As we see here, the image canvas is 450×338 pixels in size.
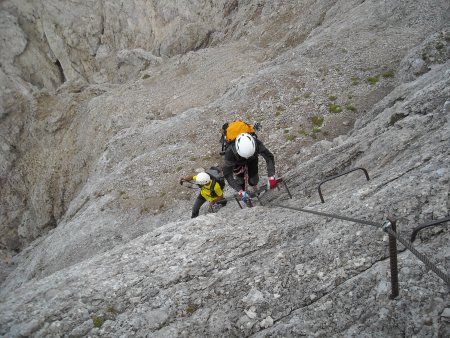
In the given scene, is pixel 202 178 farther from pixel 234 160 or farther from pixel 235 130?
pixel 235 130

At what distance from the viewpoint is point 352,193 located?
24.8 feet

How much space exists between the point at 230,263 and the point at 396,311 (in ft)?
11.2

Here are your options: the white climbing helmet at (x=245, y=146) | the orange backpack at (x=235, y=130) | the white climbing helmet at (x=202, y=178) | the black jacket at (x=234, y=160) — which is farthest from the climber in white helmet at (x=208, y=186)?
the white climbing helmet at (x=245, y=146)

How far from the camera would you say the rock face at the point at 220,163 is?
5.44 meters

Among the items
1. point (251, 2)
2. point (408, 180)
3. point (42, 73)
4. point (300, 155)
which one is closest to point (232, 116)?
point (300, 155)

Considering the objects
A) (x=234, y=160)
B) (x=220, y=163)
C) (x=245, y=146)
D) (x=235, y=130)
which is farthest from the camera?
(x=220, y=163)

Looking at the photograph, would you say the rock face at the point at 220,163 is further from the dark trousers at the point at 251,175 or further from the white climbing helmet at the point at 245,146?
the white climbing helmet at the point at 245,146

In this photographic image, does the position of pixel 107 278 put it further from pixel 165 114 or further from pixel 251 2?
pixel 251 2

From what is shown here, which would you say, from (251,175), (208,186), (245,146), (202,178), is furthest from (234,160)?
(208,186)

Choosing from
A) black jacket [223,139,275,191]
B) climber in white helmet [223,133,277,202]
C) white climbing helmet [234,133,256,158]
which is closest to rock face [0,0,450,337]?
climber in white helmet [223,133,277,202]

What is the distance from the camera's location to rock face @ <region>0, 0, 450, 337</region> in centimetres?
544

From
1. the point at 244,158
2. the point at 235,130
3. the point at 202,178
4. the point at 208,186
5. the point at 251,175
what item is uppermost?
the point at 235,130

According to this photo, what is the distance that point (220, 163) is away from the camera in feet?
61.5

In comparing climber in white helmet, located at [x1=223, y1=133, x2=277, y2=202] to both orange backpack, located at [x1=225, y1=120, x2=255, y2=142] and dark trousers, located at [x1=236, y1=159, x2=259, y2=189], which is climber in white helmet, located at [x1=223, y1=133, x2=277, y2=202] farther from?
orange backpack, located at [x1=225, y1=120, x2=255, y2=142]
